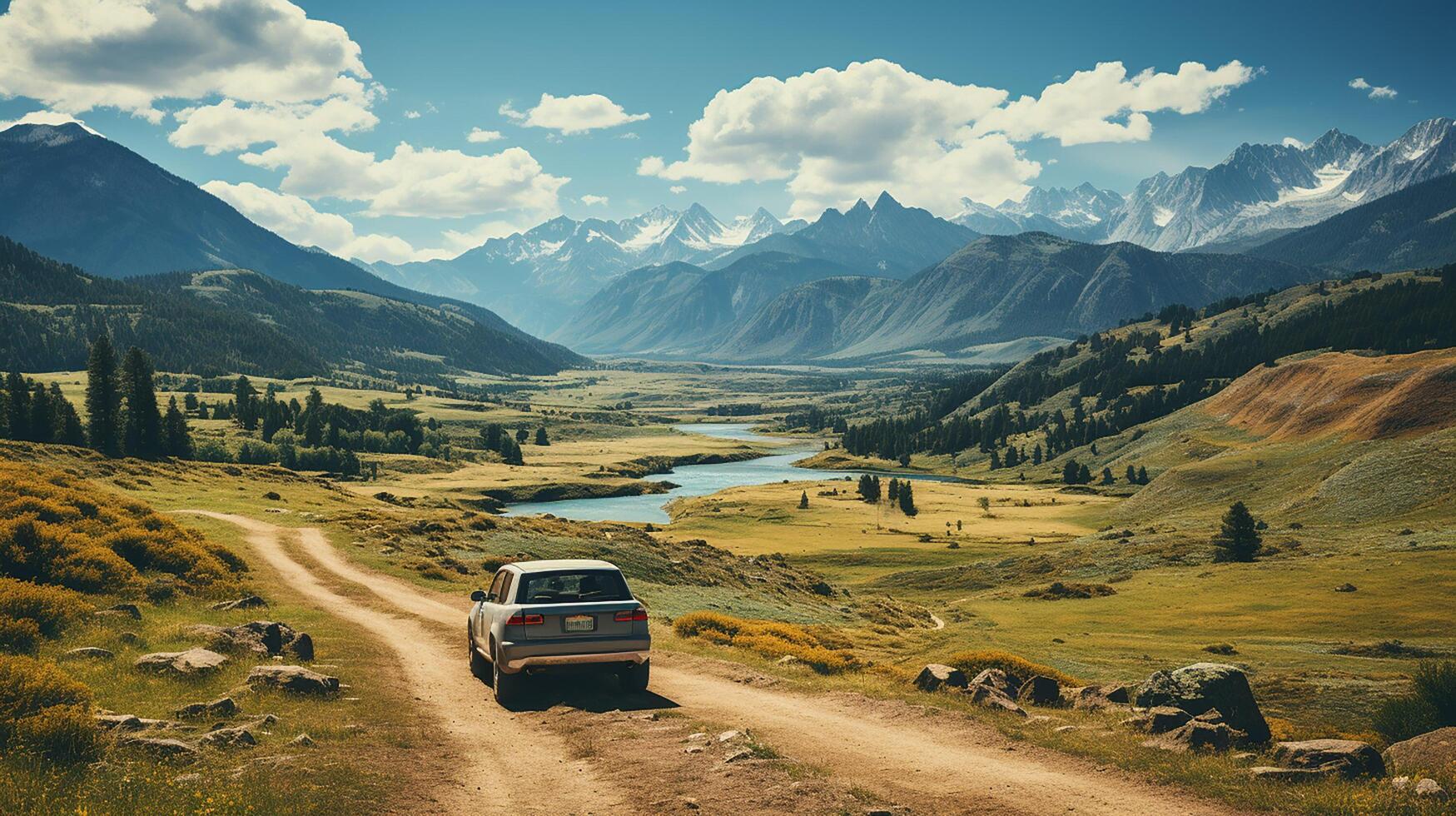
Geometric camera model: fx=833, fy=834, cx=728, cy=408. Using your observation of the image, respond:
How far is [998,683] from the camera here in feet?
75.6

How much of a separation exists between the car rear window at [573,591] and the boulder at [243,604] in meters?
17.5

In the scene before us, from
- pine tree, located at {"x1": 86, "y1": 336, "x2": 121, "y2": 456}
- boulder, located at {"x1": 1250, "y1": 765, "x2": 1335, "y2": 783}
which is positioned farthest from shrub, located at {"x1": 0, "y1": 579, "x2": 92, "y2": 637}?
pine tree, located at {"x1": 86, "y1": 336, "x2": 121, "y2": 456}

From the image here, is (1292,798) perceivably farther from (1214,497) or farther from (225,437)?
(225,437)

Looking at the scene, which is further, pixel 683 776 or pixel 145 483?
pixel 145 483

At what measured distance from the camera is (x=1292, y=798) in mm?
Result: 14031

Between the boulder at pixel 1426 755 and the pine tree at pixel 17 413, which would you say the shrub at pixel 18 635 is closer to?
the boulder at pixel 1426 755

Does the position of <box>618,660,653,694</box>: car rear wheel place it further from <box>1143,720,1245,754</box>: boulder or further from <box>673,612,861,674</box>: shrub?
<box>1143,720,1245,754</box>: boulder

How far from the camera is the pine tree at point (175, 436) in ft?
385

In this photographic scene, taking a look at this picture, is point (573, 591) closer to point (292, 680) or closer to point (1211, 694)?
point (292, 680)

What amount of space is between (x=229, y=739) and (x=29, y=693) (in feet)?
11.0

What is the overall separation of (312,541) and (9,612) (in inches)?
1462

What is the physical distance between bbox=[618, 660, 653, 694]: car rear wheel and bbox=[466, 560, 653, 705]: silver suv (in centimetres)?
2

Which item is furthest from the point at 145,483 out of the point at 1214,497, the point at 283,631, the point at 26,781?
the point at 1214,497

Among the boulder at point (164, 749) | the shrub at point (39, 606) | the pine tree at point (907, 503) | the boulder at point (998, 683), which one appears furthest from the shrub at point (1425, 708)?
the pine tree at point (907, 503)
